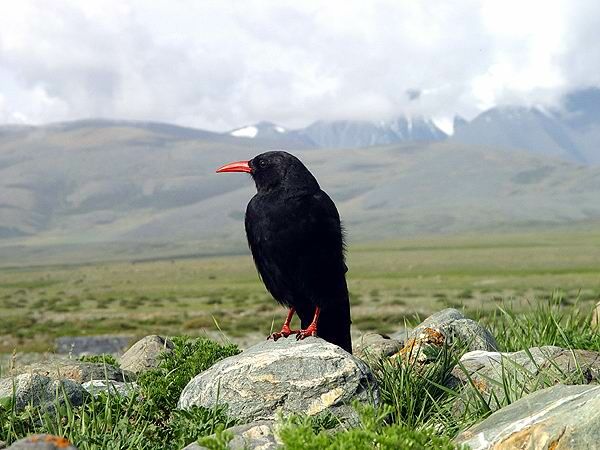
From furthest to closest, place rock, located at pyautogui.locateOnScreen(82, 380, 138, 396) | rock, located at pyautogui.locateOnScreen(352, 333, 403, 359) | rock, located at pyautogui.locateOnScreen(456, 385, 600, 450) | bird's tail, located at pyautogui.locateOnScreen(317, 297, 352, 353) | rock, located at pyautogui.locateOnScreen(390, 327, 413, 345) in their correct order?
rock, located at pyautogui.locateOnScreen(390, 327, 413, 345), rock, located at pyautogui.locateOnScreen(352, 333, 403, 359), bird's tail, located at pyautogui.locateOnScreen(317, 297, 352, 353), rock, located at pyautogui.locateOnScreen(82, 380, 138, 396), rock, located at pyautogui.locateOnScreen(456, 385, 600, 450)

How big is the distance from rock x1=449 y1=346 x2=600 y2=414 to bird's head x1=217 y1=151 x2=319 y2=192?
222 cm

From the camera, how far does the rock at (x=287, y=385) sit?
623cm

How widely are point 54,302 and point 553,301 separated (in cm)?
6582

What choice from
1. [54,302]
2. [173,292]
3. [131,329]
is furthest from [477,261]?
[131,329]

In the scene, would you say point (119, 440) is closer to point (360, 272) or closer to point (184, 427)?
point (184, 427)

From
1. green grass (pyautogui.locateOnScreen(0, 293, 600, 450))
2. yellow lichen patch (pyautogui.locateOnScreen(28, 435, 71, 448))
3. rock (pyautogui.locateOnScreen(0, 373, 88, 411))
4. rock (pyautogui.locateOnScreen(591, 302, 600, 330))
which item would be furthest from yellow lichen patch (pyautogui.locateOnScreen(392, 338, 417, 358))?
yellow lichen patch (pyautogui.locateOnScreen(28, 435, 71, 448))

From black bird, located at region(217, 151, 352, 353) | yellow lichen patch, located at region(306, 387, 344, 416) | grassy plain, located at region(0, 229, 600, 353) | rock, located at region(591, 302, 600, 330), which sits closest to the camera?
yellow lichen patch, located at region(306, 387, 344, 416)

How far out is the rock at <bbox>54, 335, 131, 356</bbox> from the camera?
128 ft

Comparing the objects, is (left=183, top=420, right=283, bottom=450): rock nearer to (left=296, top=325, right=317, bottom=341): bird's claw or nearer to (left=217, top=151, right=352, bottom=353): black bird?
(left=296, top=325, right=317, bottom=341): bird's claw

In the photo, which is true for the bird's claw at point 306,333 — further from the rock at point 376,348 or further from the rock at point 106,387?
the rock at point 106,387

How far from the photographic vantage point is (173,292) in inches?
3285

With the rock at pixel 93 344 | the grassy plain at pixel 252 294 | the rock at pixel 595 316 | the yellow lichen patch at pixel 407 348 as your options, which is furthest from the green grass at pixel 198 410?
the rock at pixel 93 344

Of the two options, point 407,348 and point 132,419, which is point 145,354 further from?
point 407,348

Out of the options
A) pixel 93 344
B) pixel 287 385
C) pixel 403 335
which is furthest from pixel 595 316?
pixel 93 344
